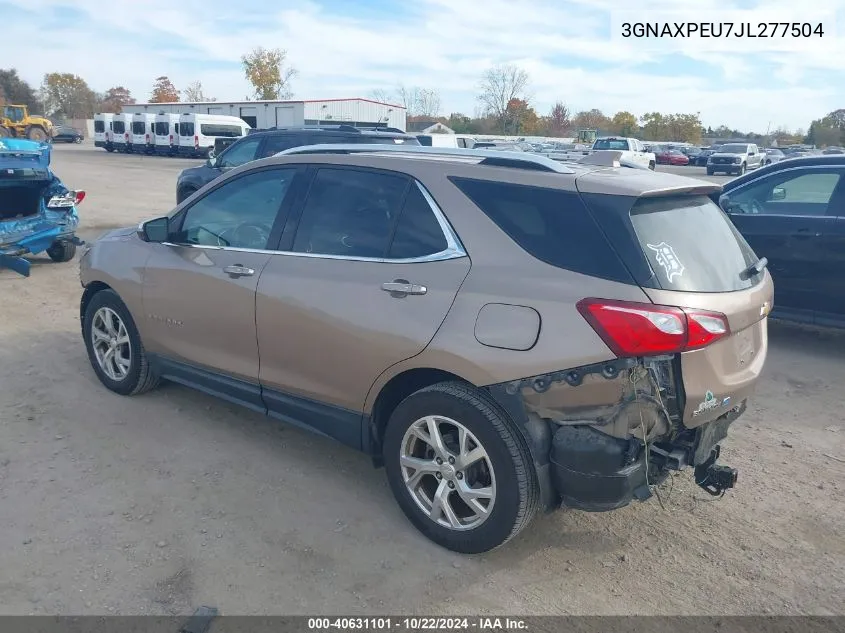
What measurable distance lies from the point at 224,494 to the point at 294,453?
0.60 meters

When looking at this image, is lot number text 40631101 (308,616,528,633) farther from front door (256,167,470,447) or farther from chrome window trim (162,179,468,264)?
chrome window trim (162,179,468,264)

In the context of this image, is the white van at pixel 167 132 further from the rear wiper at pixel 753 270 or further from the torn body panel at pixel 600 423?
the torn body panel at pixel 600 423

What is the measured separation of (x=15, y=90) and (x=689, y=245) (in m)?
95.6

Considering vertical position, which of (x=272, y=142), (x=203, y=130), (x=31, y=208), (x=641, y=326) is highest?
(x=203, y=130)

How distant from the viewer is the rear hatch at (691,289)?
9.39 ft

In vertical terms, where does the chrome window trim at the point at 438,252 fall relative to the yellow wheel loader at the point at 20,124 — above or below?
below

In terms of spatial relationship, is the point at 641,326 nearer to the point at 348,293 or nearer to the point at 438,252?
the point at 438,252

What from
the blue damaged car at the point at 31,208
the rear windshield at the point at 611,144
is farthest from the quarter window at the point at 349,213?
the rear windshield at the point at 611,144

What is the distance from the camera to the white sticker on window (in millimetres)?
2955

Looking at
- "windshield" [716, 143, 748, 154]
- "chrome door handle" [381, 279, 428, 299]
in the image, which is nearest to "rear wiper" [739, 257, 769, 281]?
"chrome door handle" [381, 279, 428, 299]

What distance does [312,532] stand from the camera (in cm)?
348

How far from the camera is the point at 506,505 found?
122 inches

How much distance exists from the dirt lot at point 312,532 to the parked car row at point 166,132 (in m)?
37.7

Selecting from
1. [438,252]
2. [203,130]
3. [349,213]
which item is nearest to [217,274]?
[349,213]
